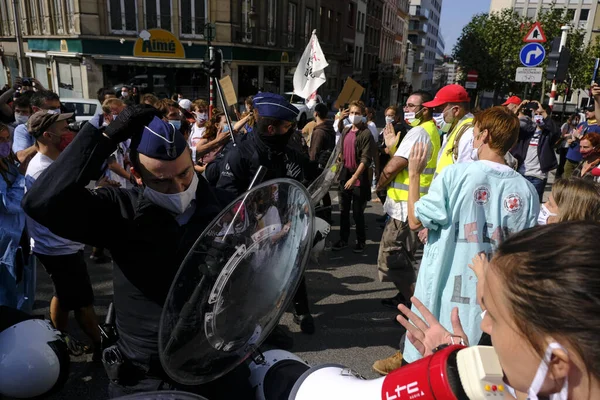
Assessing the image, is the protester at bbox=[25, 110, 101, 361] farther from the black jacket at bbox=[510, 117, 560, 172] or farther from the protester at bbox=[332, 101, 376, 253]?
the black jacket at bbox=[510, 117, 560, 172]

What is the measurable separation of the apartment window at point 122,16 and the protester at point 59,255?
2025cm

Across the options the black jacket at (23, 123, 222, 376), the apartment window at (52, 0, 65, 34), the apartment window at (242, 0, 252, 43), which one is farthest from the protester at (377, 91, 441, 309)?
the apartment window at (52, 0, 65, 34)

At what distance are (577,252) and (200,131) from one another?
251 inches

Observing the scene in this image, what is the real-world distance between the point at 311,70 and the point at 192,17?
1707 cm

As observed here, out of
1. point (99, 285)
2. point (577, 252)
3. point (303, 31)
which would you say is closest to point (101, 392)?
point (99, 285)

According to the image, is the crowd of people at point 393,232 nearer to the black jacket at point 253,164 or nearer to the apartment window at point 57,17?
the black jacket at point 253,164

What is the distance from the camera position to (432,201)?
6.94 ft

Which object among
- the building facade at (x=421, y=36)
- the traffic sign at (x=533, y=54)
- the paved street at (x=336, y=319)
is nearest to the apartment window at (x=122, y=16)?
the traffic sign at (x=533, y=54)

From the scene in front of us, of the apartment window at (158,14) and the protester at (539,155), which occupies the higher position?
the apartment window at (158,14)

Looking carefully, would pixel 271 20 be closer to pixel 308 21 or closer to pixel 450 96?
pixel 308 21

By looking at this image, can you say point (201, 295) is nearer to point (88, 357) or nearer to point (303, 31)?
point (88, 357)

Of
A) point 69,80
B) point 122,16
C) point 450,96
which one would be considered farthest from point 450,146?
point 69,80

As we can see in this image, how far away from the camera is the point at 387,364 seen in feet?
10.3

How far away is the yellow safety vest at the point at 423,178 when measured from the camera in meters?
3.83
